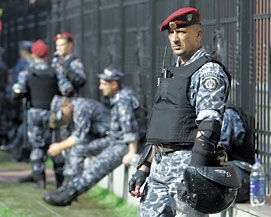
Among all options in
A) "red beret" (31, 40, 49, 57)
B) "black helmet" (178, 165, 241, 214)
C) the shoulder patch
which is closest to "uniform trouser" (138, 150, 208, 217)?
"black helmet" (178, 165, 241, 214)

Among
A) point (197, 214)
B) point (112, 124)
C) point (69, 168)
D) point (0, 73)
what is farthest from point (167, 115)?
point (0, 73)

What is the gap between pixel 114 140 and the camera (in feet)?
36.1

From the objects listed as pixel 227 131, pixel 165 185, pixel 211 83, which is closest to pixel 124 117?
pixel 227 131

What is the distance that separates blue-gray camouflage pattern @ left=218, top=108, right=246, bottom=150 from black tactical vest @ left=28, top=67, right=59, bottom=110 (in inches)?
177

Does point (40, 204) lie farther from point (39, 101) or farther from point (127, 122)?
point (39, 101)

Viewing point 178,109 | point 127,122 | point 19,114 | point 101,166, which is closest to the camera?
point 178,109

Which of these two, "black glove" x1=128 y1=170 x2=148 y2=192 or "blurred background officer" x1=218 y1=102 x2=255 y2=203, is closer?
"black glove" x1=128 y1=170 x2=148 y2=192

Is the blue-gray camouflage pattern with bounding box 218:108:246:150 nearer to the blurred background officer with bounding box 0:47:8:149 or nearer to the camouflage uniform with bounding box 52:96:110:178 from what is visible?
the camouflage uniform with bounding box 52:96:110:178

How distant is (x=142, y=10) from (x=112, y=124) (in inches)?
74.1

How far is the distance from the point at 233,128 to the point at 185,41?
7.48 feet

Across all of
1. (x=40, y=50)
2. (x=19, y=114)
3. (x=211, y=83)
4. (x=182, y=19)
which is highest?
(x=182, y=19)

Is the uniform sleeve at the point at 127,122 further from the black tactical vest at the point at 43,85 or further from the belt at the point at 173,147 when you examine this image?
the belt at the point at 173,147

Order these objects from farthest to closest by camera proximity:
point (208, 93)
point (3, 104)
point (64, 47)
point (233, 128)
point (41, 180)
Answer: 1. point (3, 104)
2. point (64, 47)
3. point (41, 180)
4. point (233, 128)
5. point (208, 93)

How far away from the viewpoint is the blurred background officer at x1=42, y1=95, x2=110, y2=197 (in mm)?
11383
